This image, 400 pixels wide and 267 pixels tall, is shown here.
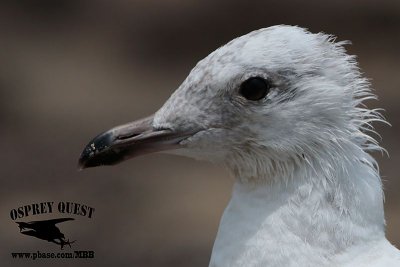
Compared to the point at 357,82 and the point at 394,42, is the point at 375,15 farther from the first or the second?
the point at 357,82

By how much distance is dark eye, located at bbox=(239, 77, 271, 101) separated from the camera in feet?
7.65

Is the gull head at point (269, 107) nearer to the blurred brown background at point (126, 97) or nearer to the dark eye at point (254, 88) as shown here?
the dark eye at point (254, 88)

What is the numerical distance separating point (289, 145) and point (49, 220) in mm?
3131

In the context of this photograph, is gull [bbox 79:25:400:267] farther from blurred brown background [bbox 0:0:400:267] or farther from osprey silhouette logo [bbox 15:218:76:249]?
blurred brown background [bbox 0:0:400:267]

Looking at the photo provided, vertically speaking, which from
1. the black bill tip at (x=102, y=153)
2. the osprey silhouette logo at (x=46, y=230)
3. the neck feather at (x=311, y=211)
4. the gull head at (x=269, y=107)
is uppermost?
the gull head at (x=269, y=107)

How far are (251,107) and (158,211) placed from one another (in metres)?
3.49

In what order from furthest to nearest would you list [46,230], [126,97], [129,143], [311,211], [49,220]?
[126,97], [49,220], [46,230], [129,143], [311,211]

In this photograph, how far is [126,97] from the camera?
652 centimetres

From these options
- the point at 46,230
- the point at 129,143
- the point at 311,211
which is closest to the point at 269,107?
the point at 311,211

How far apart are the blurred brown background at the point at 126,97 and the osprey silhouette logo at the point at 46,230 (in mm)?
71

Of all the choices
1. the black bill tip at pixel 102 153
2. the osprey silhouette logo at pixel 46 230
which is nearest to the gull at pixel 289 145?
the black bill tip at pixel 102 153

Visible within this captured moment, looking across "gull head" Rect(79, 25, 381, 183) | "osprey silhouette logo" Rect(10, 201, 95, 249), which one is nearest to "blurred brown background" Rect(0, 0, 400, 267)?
"osprey silhouette logo" Rect(10, 201, 95, 249)

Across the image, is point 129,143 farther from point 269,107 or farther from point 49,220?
point 49,220

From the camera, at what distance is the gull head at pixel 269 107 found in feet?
7.63
